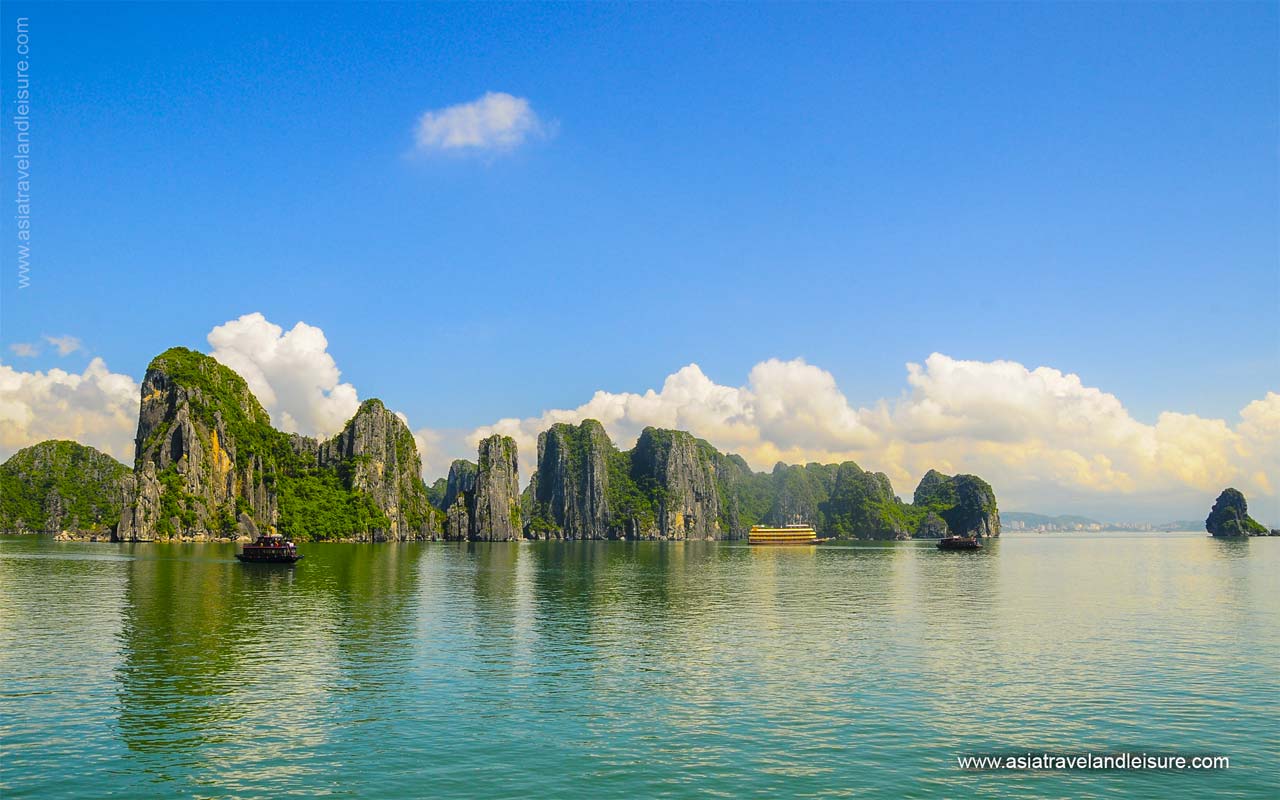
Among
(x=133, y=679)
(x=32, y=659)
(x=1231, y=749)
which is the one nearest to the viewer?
(x=1231, y=749)

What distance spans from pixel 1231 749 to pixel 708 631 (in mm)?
32425

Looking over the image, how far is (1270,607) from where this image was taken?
7300 centimetres

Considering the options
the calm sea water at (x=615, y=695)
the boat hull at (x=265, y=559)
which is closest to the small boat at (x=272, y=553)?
the boat hull at (x=265, y=559)

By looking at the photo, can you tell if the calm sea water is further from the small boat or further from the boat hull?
the small boat

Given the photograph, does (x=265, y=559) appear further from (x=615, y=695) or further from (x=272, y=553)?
(x=615, y=695)

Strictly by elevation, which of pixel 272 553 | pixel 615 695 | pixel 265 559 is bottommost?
pixel 265 559

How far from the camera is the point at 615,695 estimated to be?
123 feet

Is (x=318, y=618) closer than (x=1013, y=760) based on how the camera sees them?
No

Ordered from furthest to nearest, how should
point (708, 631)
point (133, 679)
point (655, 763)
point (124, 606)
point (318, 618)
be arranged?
point (124, 606) → point (318, 618) → point (708, 631) → point (133, 679) → point (655, 763)

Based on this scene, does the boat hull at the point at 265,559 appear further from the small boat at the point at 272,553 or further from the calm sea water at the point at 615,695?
the calm sea water at the point at 615,695

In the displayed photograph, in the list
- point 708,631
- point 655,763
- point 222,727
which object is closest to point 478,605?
point 708,631

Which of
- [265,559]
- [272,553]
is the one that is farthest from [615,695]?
[265,559]

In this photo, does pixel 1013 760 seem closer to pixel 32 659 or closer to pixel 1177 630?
pixel 1177 630

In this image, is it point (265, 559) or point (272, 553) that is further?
point (265, 559)
